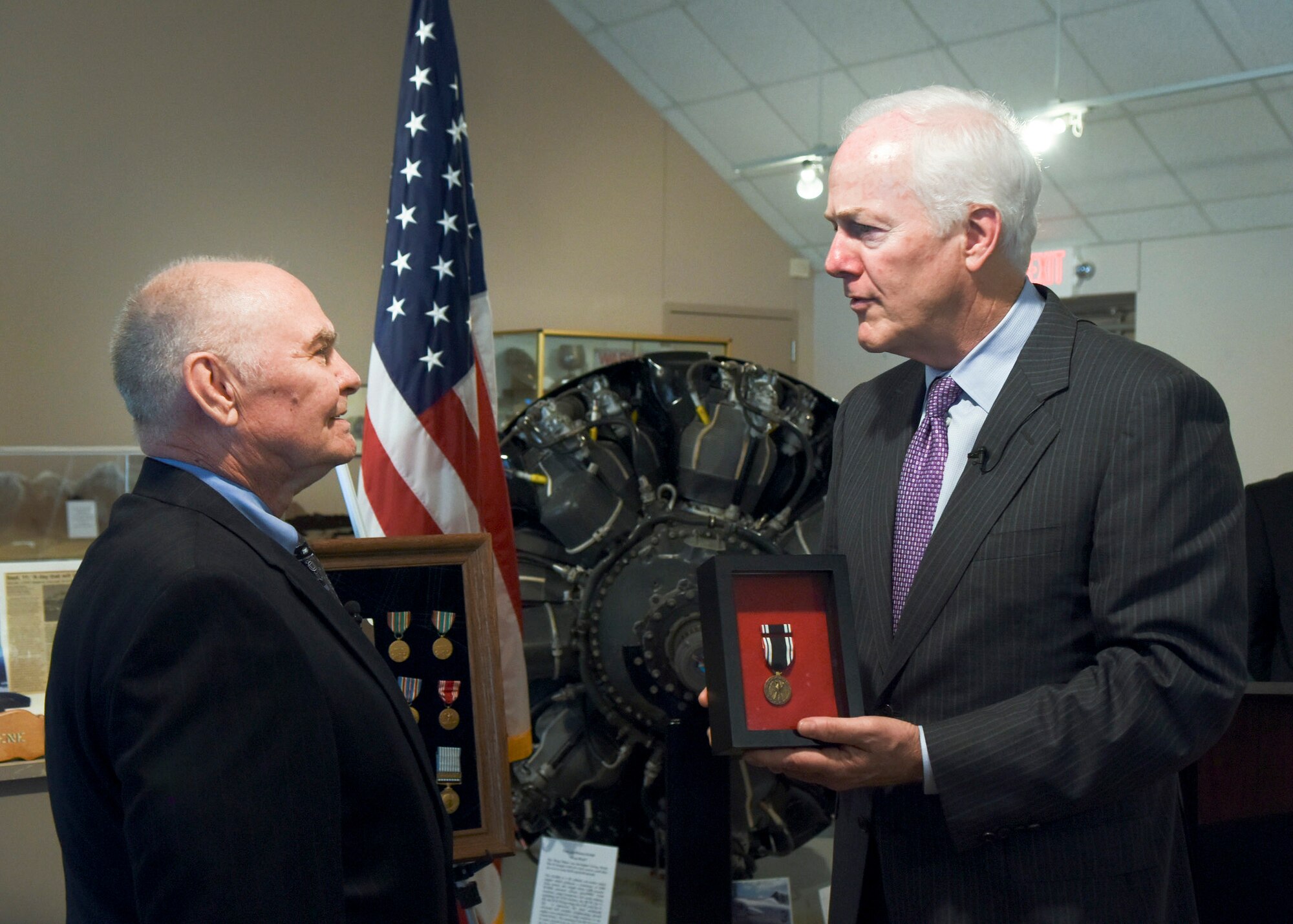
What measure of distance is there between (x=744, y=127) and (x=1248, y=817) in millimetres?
6374

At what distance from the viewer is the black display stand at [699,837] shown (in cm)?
248

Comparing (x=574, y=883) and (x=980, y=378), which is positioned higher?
(x=980, y=378)

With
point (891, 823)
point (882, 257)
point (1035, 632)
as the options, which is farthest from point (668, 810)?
point (882, 257)

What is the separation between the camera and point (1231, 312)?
699 cm

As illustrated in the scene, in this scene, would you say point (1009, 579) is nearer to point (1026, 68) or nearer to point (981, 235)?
point (981, 235)

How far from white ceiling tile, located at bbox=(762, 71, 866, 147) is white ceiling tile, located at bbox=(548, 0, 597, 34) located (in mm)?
1280

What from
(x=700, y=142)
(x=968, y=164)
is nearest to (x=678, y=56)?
(x=700, y=142)

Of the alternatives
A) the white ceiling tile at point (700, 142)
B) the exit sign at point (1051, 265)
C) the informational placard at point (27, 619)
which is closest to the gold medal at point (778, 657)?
the informational placard at point (27, 619)

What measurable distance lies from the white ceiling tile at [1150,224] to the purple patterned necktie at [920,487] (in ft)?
20.1

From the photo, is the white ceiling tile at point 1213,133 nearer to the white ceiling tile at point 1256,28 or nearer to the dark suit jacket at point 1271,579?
the white ceiling tile at point 1256,28

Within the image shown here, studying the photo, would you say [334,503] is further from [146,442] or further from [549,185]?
[146,442]

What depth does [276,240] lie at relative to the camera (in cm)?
639

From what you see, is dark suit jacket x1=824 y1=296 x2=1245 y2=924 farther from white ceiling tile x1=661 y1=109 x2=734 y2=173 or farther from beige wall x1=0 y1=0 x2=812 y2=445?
white ceiling tile x1=661 y1=109 x2=734 y2=173

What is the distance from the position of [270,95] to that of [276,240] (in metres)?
0.79
